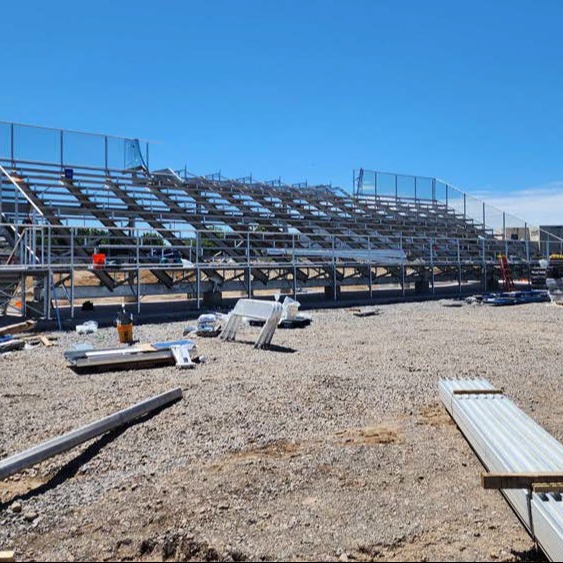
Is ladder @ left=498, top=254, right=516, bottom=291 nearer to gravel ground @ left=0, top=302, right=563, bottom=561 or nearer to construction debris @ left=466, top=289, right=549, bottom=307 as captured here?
construction debris @ left=466, top=289, right=549, bottom=307

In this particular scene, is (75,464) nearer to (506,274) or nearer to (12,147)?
(12,147)

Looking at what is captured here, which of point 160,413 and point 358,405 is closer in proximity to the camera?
point 160,413

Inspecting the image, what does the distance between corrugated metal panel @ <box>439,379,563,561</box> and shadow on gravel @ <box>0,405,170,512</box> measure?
2.66 m

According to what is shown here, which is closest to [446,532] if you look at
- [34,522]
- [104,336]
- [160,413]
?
[34,522]

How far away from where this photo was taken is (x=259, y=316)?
958 centimetres

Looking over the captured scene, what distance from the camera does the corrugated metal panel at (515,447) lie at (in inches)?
114

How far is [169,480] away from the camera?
383 cm

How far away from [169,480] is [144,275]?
17.4 metres

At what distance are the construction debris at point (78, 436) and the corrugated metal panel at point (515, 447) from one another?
8.49 ft

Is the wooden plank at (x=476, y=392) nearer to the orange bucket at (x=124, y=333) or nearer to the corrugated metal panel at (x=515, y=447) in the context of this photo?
the corrugated metal panel at (x=515, y=447)

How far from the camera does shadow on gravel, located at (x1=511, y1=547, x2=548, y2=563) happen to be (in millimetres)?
2865

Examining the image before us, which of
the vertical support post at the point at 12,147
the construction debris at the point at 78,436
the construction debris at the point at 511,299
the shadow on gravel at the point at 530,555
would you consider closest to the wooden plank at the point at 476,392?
the shadow on gravel at the point at 530,555

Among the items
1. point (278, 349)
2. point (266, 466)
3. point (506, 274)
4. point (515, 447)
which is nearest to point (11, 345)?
point (278, 349)

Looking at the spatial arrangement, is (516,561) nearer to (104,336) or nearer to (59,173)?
(104,336)
